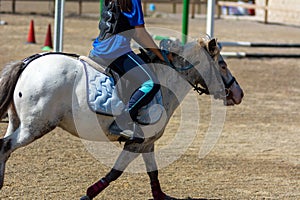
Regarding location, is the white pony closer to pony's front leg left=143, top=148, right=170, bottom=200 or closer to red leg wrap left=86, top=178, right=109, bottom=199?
red leg wrap left=86, top=178, right=109, bottom=199

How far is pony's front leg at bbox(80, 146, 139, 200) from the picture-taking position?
18.8 ft

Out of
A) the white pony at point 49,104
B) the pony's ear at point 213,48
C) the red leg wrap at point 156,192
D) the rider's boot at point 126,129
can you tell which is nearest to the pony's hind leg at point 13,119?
the white pony at point 49,104

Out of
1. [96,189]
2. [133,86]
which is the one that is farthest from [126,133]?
[96,189]

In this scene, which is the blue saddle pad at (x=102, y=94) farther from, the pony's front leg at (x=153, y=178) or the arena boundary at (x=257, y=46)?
the arena boundary at (x=257, y=46)

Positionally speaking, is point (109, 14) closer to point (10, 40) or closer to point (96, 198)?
point (96, 198)

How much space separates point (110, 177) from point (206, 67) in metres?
1.28

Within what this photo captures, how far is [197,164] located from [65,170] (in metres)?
1.50

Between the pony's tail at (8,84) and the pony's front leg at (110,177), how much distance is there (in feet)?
3.21

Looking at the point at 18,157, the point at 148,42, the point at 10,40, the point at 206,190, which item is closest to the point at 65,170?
the point at 18,157

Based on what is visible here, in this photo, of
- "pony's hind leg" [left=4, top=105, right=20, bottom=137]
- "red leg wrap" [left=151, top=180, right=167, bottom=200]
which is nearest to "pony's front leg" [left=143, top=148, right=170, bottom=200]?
"red leg wrap" [left=151, top=180, right=167, bottom=200]

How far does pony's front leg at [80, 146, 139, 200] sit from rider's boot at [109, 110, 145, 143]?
137mm

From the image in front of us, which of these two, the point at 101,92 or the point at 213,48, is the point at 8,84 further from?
the point at 213,48

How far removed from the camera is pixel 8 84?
17.8 ft

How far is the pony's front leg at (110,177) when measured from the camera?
226 inches
